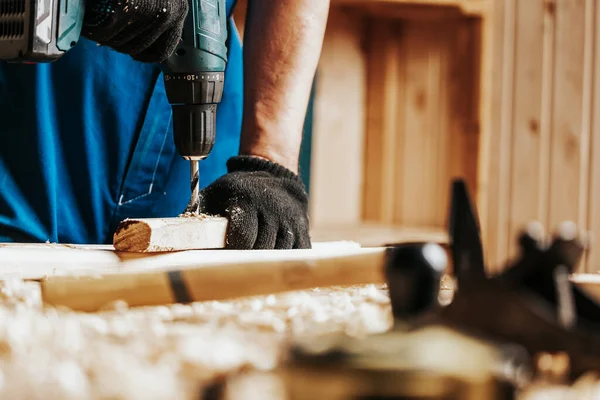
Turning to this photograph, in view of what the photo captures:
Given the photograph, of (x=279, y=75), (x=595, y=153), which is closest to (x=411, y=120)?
(x=595, y=153)

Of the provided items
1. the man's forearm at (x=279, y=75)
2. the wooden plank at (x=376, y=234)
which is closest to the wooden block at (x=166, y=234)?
the man's forearm at (x=279, y=75)

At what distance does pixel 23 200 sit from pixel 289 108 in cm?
49

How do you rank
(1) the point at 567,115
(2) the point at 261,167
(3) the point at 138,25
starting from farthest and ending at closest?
1. (1) the point at 567,115
2. (2) the point at 261,167
3. (3) the point at 138,25

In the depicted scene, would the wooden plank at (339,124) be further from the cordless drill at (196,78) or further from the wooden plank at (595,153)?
the cordless drill at (196,78)

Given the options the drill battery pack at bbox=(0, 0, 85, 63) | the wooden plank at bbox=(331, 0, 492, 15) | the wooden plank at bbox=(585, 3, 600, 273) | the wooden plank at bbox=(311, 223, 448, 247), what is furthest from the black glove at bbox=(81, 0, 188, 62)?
the wooden plank at bbox=(585, 3, 600, 273)

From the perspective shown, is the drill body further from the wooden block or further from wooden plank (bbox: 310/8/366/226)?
wooden plank (bbox: 310/8/366/226)

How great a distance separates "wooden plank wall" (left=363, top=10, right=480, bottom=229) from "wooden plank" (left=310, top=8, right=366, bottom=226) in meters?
0.05

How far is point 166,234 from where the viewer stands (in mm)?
932

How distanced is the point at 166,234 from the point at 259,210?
14 cm

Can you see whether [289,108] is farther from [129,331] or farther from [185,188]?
[129,331]

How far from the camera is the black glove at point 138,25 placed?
93 cm

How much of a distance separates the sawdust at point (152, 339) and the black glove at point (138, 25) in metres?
0.37

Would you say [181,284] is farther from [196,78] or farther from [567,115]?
[567,115]

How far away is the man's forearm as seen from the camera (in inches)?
49.9
